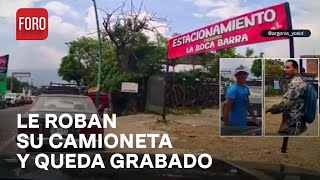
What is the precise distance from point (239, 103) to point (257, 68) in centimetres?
36

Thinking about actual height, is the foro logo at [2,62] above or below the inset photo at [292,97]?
above

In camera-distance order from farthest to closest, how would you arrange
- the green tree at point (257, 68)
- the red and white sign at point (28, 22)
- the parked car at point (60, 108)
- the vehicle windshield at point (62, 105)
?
the green tree at point (257, 68)
the vehicle windshield at point (62, 105)
the red and white sign at point (28, 22)
the parked car at point (60, 108)

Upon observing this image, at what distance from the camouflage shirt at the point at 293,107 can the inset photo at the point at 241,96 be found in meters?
0.21

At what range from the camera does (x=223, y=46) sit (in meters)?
4.78

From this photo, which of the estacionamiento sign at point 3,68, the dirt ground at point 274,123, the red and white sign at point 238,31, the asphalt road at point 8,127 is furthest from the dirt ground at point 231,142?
the estacionamiento sign at point 3,68

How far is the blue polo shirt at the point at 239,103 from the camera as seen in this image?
473 centimetres

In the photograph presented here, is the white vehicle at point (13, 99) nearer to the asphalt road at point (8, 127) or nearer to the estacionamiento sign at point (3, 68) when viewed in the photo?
the asphalt road at point (8, 127)

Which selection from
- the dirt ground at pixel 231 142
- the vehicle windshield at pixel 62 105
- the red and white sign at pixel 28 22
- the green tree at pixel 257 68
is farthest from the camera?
the dirt ground at pixel 231 142

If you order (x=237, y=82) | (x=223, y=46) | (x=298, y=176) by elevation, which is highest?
(x=223, y=46)

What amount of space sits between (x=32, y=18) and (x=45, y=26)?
18 cm

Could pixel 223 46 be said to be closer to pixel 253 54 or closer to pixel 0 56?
pixel 253 54

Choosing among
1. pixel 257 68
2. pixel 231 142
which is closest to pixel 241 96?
pixel 257 68

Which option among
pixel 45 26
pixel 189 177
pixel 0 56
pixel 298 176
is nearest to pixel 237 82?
pixel 45 26

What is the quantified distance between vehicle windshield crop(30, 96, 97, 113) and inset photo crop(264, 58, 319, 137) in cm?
158
